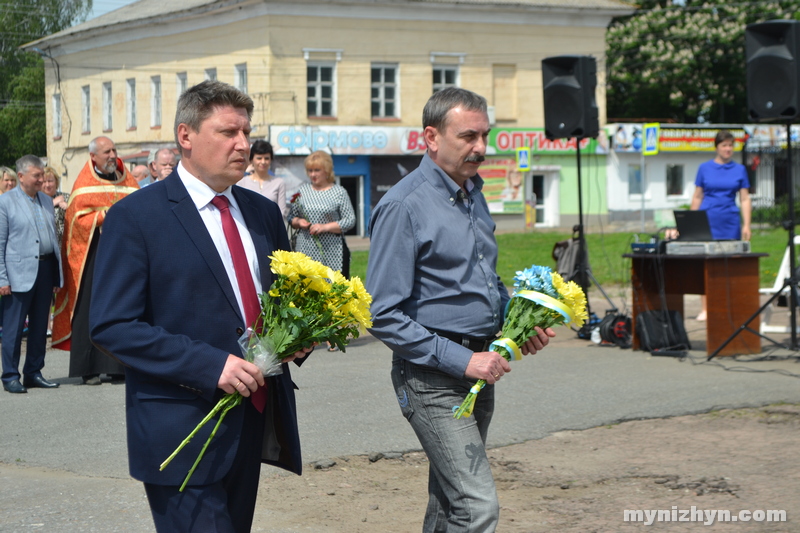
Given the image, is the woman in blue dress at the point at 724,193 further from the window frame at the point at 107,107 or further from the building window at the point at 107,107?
the building window at the point at 107,107

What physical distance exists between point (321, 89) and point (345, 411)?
2858 centimetres

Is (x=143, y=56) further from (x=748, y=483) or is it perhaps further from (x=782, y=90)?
(x=748, y=483)

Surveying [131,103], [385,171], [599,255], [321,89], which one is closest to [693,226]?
[599,255]

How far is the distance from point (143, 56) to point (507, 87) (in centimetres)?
Result: 1454

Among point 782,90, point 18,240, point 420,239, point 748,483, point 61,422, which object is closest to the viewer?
point 420,239

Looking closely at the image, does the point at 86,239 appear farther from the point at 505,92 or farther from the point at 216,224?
the point at 505,92

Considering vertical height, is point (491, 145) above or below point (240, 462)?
above

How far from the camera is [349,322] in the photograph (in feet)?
10.7


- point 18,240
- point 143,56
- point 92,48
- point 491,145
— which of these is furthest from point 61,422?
point 92,48

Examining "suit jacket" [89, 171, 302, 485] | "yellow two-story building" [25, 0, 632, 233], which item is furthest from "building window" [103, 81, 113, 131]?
"suit jacket" [89, 171, 302, 485]

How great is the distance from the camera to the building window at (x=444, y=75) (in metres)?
37.2

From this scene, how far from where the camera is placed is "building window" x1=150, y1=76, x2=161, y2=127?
39.2 meters

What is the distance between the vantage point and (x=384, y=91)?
3638 centimetres

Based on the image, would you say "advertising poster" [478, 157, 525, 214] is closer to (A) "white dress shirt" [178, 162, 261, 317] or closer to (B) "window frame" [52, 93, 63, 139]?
(B) "window frame" [52, 93, 63, 139]
